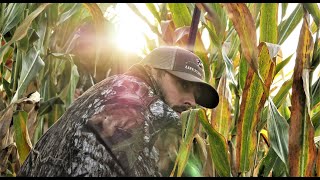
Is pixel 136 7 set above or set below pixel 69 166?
above

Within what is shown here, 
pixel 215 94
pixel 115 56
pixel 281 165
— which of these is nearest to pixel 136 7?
pixel 115 56

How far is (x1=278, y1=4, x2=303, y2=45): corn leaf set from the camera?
126 cm

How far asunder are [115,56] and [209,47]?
0.41 meters

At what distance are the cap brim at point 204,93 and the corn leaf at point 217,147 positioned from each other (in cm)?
9

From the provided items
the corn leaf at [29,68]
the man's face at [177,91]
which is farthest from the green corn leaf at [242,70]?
the corn leaf at [29,68]

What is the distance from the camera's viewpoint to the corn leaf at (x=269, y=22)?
115 cm

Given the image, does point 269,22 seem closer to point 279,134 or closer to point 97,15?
point 279,134

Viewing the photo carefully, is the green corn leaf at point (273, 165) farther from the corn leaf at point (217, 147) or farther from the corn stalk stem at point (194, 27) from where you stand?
the corn stalk stem at point (194, 27)

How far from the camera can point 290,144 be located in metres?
0.96

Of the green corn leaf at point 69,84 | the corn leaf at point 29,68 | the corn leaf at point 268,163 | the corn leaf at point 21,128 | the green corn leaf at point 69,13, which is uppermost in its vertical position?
the green corn leaf at point 69,13

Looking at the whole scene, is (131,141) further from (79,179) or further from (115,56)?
(115,56)

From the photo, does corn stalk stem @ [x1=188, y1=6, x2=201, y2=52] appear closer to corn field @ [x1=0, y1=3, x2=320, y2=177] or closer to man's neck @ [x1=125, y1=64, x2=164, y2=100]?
corn field @ [x1=0, y1=3, x2=320, y2=177]

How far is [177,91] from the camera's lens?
117 centimetres

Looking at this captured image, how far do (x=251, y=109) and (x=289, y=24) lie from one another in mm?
294
